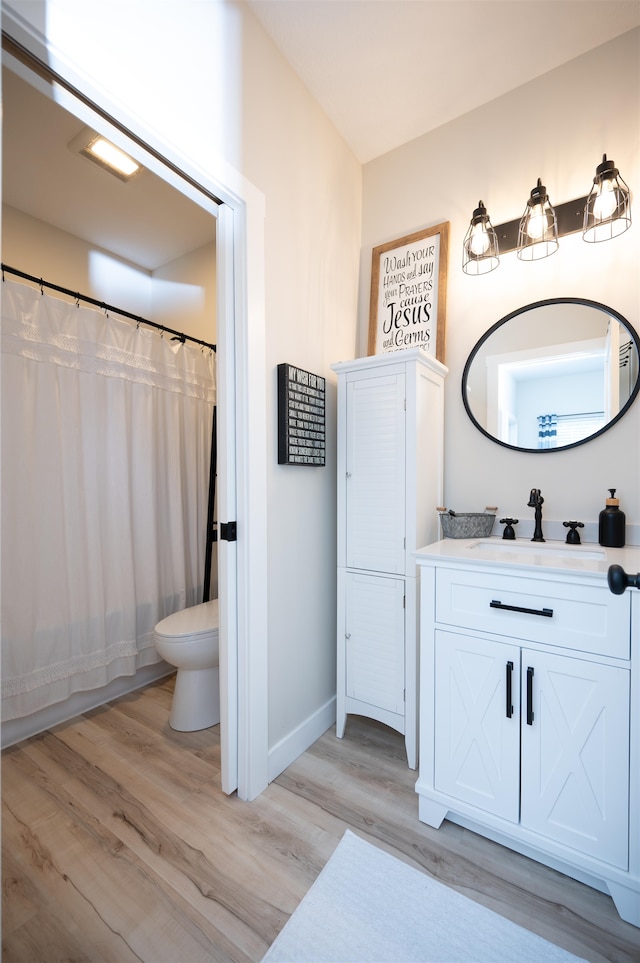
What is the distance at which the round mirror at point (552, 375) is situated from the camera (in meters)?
1.62

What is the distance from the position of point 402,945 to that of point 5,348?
8.10ft

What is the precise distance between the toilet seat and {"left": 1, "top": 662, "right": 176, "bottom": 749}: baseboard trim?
1.89 feet

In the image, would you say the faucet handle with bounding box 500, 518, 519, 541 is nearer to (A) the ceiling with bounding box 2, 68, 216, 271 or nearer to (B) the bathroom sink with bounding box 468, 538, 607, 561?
(B) the bathroom sink with bounding box 468, 538, 607, 561

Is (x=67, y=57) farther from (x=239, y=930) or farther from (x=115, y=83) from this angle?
(x=239, y=930)

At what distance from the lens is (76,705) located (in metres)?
2.11

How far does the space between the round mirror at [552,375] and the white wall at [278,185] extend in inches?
27.3

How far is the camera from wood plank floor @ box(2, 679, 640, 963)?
1.08m

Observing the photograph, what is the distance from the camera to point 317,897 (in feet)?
3.85

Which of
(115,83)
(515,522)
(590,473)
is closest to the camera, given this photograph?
(115,83)

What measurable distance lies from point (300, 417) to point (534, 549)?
104 cm

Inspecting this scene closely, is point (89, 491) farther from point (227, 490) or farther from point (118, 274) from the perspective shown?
point (118, 274)

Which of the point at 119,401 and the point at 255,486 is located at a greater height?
the point at 119,401

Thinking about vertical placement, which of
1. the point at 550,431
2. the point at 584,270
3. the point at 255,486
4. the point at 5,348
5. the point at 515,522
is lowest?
the point at 515,522

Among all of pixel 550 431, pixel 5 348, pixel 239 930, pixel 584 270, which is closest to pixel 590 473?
pixel 550 431
